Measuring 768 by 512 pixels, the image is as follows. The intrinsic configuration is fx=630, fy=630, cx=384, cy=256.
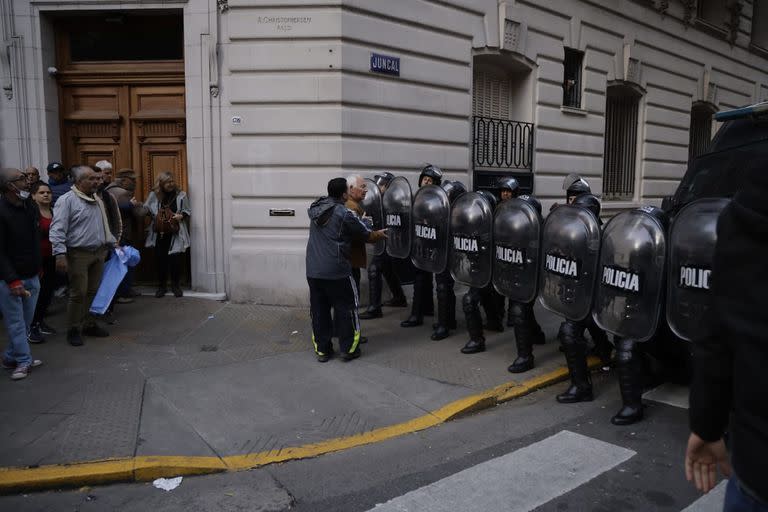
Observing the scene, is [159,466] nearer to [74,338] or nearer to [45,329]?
[74,338]

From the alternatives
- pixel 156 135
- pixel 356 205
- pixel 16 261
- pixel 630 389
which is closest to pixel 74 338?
pixel 16 261

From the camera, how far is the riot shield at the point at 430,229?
7133mm

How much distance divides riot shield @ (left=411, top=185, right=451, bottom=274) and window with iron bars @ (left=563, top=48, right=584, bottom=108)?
7307 millimetres

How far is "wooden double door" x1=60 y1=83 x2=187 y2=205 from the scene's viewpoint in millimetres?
9516

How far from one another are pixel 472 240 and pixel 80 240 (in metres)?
4.23

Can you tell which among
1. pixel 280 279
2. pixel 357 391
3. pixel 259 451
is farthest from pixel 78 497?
pixel 280 279

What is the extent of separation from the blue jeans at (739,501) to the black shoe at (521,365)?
4.53 meters

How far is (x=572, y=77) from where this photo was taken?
13523mm

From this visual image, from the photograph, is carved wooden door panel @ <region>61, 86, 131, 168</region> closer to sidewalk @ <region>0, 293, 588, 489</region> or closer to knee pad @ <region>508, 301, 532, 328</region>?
sidewalk @ <region>0, 293, 588, 489</region>

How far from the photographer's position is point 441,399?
18.5ft

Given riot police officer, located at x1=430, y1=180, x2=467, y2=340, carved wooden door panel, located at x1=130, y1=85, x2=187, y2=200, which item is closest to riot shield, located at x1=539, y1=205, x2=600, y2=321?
riot police officer, located at x1=430, y1=180, x2=467, y2=340

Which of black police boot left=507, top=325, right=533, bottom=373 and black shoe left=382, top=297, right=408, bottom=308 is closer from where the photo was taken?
black police boot left=507, top=325, right=533, bottom=373

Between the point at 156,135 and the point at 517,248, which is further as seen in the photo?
the point at 156,135

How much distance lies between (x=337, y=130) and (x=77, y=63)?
416 centimetres
